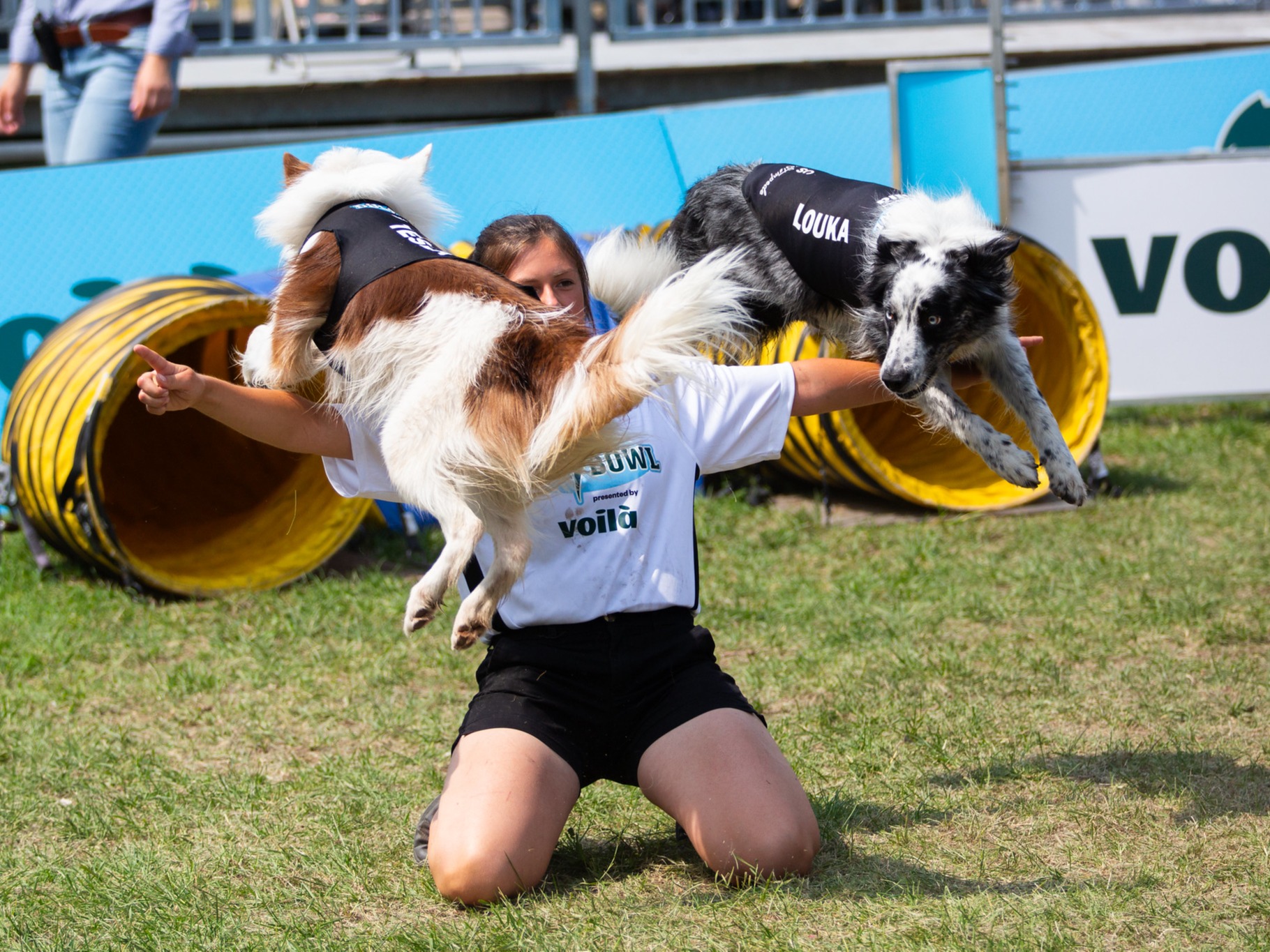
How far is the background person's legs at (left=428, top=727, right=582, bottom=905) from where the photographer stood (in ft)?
8.87

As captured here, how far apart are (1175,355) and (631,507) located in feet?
16.9

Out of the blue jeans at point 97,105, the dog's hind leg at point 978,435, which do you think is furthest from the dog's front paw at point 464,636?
the blue jeans at point 97,105

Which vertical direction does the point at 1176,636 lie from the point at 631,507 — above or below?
below

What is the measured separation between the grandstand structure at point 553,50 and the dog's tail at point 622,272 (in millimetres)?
7701

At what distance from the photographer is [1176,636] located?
4387 millimetres

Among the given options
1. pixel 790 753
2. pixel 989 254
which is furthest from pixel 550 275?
pixel 790 753

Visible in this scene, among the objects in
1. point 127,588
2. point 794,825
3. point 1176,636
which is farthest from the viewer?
point 127,588

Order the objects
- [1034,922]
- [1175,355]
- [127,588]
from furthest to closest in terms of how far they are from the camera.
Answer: [1175,355], [127,588], [1034,922]

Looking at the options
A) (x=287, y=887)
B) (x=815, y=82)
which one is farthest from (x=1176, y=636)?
(x=815, y=82)

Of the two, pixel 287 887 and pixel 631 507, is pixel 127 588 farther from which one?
pixel 631 507

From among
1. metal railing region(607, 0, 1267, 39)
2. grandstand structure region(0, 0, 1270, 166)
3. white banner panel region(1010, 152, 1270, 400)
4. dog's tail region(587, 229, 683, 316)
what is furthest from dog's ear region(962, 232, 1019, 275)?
metal railing region(607, 0, 1267, 39)

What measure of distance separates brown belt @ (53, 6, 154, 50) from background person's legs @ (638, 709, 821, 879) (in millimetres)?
4876

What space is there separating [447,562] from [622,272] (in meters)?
0.97

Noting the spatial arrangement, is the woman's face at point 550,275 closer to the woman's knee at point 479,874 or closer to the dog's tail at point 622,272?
the dog's tail at point 622,272
